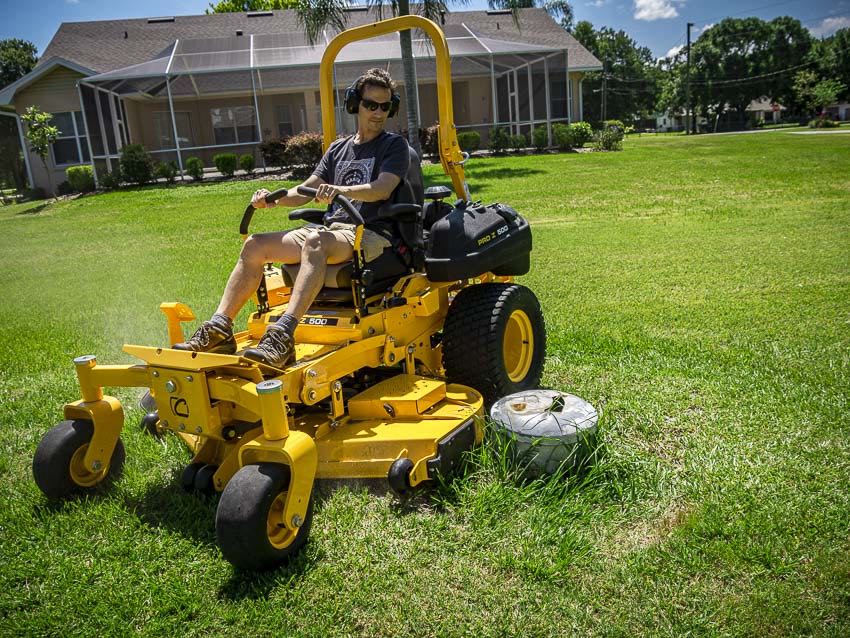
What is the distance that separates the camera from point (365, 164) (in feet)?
14.1

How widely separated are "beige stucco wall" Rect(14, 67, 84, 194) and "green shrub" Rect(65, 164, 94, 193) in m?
3.02

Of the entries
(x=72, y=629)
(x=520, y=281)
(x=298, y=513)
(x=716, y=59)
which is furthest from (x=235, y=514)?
(x=716, y=59)

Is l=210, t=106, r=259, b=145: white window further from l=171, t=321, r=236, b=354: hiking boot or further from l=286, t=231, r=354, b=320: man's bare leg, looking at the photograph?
l=171, t=321, r=236, b=354: hiking boot

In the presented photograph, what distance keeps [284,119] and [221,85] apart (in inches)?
131

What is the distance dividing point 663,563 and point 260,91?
2586 cm

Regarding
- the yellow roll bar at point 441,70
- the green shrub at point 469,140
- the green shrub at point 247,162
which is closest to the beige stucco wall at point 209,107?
the green shrub at point 469,140

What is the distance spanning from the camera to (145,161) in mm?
22062

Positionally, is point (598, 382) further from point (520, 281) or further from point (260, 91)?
point (260, 91)

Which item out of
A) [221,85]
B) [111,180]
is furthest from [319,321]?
[221,85]

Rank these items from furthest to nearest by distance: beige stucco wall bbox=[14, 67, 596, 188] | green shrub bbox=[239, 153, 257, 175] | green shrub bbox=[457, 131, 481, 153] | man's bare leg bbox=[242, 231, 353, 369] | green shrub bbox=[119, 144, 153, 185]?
beige stucco wall bbox=[14, 67, 596, 188]
green shrub bbox=[457, 131, 481, 153]
green shrub bbox=[239, 153, 257, 175]
green shrub bbox=[119, 144, 153, 185]
man's bare leg bbox=[242, 231, 353, 369]

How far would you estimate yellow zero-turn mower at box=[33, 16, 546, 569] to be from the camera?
2992mm

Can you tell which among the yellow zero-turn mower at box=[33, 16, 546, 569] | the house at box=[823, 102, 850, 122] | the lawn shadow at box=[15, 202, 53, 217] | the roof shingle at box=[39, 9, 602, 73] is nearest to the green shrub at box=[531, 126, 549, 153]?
the roof shingle at box=[39, 9, 602, 73]

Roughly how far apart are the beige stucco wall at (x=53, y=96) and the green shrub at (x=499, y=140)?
14877 millimetres

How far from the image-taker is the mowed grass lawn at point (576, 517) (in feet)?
8.93
